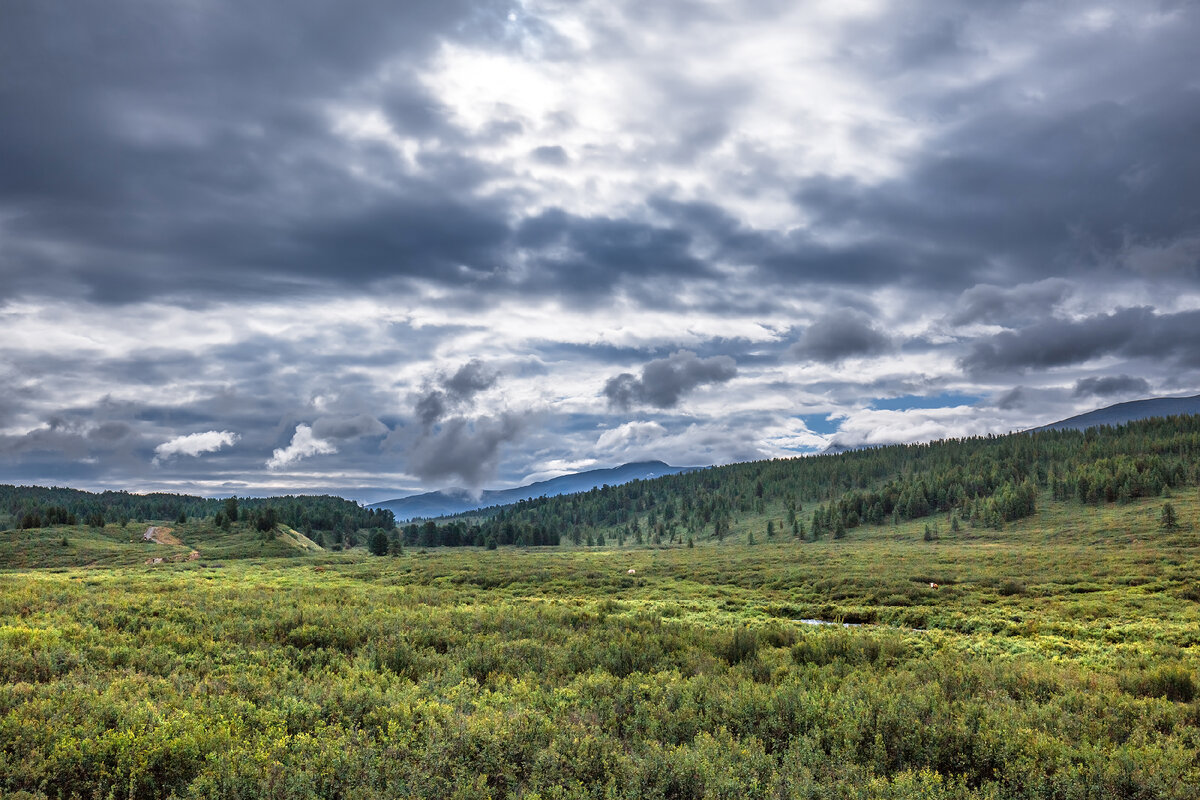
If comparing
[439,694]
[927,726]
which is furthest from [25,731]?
[927,726]

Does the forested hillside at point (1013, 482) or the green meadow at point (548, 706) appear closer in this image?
the green meadow at point (548, 706)

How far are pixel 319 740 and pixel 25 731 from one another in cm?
414

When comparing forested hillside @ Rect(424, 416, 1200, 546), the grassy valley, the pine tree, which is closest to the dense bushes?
the grassy valley

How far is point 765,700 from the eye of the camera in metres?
12.1

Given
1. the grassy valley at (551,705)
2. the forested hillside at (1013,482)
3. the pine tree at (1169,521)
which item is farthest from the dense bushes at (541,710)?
the forested hillside at (1013,482)

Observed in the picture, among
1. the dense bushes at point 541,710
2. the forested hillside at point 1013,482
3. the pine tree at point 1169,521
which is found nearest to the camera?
the dense bushes at point 541,710

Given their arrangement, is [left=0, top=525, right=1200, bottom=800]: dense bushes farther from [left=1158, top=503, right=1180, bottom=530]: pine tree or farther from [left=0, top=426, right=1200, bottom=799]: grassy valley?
[left=1158, top=503, right=1180, bottom=530]: pine tree

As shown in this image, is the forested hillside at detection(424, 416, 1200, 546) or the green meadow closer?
the green meadow

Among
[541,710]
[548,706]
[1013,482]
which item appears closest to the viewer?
[541,710]

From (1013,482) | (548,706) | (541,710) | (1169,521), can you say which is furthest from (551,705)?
(1013,482)

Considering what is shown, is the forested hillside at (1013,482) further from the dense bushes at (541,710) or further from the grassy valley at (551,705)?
the dense bushes at (541,710)

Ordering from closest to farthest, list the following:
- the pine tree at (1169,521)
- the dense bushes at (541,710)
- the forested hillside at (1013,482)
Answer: the dense bushes at (541,710) → the pine tree at (1169,521) → the forested hillside at (1013,482)

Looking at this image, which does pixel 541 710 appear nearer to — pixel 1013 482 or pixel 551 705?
pixel 551 705

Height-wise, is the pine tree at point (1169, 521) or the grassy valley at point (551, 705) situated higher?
the grassy valley at point (551, 705)
